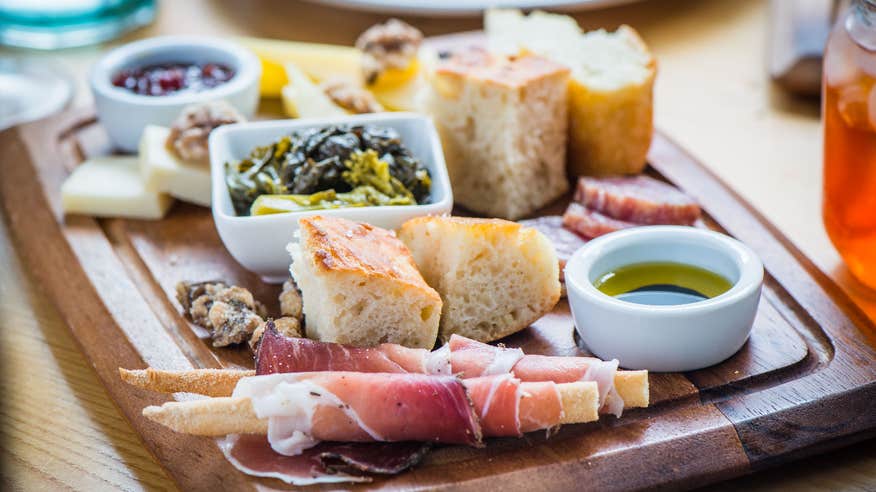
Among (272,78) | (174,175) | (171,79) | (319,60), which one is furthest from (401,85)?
(174,175)

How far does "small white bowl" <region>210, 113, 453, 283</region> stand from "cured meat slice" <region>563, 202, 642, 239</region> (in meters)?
0.40

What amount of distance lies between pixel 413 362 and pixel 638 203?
1.09 meters

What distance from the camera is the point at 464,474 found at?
2.29m

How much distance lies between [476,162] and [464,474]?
54.9 inches

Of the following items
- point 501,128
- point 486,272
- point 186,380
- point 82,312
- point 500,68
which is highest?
point 500,68

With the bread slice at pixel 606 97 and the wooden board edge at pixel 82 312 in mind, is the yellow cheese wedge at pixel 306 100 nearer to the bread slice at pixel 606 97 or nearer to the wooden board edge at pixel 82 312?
the bread slice at pixel 606 97

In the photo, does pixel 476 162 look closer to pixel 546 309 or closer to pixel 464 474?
pixel 546 309

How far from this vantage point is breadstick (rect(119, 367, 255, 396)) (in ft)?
8.16

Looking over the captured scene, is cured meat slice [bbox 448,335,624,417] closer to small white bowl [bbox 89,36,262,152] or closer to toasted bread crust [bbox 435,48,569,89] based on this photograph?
toasted bread crust [bbox 435,48,569,89]

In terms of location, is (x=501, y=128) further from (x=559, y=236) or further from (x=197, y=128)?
(x=197, y=128)

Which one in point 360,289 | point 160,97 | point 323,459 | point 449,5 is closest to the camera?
point 323,459

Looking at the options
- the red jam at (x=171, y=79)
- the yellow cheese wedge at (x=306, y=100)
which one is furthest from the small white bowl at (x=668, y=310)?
the red jam at (x=171, y=79)

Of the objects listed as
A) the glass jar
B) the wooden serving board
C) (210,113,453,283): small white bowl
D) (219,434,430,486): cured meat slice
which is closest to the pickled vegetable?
(210,113,453,283): small white bowl

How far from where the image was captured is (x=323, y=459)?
89.8 inches
